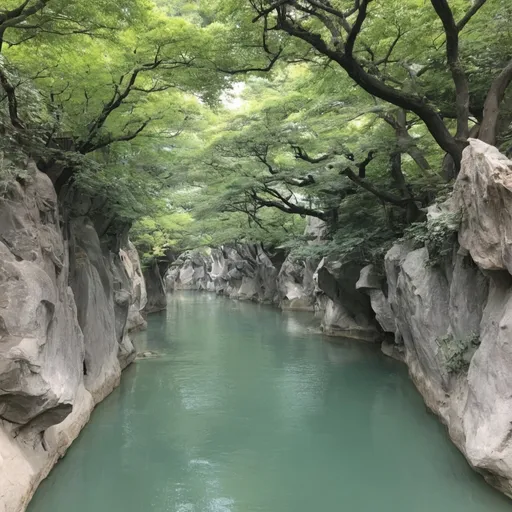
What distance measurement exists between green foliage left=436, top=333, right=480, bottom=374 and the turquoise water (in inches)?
62.5

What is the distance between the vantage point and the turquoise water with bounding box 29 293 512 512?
685 cm

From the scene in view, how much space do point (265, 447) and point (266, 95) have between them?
42.1 ft

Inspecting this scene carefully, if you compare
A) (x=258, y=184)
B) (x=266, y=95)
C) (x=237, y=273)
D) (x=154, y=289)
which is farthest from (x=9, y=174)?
(x=237, y=273)

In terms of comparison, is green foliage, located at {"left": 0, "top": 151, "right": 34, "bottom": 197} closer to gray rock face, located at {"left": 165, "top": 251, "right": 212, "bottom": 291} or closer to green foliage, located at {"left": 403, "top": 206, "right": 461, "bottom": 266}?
green foliage, located at {"left": 403, "top": 206, "right": 461, "bottom": 266}

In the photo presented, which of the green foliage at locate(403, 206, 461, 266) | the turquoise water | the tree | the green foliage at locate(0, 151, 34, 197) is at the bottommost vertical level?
the turquoise water

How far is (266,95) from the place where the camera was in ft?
55.9

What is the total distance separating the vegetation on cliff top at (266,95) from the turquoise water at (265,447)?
14.9ft

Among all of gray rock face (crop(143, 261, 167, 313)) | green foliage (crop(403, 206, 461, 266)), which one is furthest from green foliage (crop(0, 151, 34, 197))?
gray rock face (crop(143, 261, 167, 313))

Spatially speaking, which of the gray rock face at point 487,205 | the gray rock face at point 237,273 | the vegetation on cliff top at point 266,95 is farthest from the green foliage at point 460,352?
the gray rock face at point 237,273

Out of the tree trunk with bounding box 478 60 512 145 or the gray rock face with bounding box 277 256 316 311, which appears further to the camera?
the gray rock face with bounding box 277 256 316 311

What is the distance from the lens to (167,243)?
88.2ft

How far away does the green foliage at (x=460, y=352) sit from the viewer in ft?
26.3

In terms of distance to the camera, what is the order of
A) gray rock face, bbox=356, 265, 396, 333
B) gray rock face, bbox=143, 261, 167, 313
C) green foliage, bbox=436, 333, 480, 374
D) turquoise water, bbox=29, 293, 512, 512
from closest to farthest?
turquoise water, bbox=29, 293, 512, 512
green foliage, bbox=436, 333, 480, 374
gray rock face, bbox=356, 265, 396, 333
gray rock face, bbox=143, 261, 167, 313

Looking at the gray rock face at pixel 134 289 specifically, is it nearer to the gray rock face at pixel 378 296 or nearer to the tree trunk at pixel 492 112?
the gray rock face at pixel 378 296
